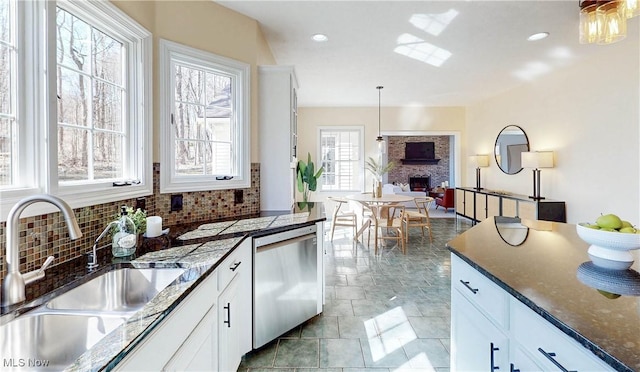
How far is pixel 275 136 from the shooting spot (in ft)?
9.83

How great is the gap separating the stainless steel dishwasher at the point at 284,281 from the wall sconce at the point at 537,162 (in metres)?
4.33

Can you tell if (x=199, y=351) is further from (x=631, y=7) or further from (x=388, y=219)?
(x=388, y=219)

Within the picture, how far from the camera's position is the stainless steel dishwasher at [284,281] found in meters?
1.98

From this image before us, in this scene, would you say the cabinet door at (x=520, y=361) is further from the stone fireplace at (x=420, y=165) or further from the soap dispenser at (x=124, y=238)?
the stone fireplace at (x=420, y=165)

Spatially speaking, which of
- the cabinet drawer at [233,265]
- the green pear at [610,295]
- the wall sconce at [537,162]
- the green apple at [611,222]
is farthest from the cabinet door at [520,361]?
the wall sconce at [537,162]

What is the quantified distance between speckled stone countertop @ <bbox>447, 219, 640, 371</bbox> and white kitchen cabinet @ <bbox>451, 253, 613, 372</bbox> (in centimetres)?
5

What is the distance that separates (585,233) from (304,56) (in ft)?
12.3

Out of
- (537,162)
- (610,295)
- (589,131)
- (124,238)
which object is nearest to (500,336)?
(610,295)

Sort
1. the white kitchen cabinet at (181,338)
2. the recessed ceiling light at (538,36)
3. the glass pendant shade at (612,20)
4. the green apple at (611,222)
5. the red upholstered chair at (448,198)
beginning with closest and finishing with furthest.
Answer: the white kitchen cabinet at (181,338), the green apple at (611,222), the glass pendant shade at (612,20), the recessed ceiling light at (538,36), the red upholstered chair at (448,198)

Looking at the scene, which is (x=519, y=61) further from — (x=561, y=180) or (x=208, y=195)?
(x=208, y=195)

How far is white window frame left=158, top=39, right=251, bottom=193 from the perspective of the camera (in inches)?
89.0

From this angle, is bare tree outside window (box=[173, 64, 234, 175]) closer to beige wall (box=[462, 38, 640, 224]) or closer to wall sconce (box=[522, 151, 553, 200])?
beige wall (box=[462, 38, 640, 224])

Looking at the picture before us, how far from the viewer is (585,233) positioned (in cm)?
127

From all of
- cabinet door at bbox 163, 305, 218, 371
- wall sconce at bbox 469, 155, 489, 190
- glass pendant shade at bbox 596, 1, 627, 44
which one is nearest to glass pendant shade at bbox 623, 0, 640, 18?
glass pendant shade at bbox 596, 1, 627, 44
